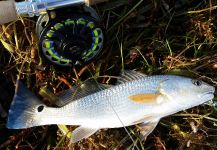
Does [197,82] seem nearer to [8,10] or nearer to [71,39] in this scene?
[71,39]

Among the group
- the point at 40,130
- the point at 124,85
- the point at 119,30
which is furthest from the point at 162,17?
the point at 40,130

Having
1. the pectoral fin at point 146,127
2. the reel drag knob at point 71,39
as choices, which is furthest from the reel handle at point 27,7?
the pectoral fin at point 146,127

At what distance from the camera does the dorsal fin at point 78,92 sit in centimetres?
262

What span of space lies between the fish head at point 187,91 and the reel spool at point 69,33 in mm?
439

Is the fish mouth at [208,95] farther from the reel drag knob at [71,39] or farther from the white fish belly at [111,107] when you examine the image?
the reel drag knob at [71,39]

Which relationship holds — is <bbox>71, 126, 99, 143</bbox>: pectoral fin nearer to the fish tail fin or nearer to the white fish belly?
the white fish belly

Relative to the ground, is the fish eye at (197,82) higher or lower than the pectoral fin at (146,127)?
higher

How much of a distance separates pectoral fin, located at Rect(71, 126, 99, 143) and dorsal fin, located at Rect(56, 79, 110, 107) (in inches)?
6.5

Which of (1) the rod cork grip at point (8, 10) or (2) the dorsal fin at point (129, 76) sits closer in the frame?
(1) the rod cork grip at point (8, 10)

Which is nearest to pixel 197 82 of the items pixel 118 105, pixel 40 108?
pixel 118 105

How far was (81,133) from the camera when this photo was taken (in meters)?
2.57

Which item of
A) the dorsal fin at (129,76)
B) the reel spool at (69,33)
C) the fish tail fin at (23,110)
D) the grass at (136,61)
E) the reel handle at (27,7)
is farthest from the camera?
the grass at (136,61)

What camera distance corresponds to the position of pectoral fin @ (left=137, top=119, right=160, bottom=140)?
261cm

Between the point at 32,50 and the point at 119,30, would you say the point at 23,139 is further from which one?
the point at 119,30
